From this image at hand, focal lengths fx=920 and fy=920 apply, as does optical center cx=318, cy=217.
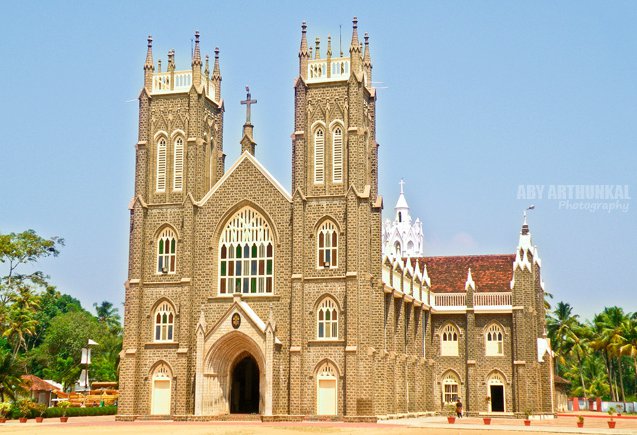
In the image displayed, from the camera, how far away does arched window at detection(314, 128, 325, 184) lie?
1850 inches

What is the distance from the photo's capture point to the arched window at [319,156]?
47.0 meters

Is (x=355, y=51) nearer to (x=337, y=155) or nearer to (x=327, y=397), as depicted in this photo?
(x=337, y=155)

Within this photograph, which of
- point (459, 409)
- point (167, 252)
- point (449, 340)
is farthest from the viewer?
point (449, 340)

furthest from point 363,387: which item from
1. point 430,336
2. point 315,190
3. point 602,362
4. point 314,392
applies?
point 602,362

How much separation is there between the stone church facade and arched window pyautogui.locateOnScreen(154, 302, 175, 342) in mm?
52

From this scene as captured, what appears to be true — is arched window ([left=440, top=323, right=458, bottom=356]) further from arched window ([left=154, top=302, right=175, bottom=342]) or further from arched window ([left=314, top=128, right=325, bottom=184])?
arched window ([left=154, top=302, right=175, bottom=342])

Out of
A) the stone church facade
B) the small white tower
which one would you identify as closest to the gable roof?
the stone church facade

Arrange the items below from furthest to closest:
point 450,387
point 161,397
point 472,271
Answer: point 472,271 < point 450,387 < point 161,397

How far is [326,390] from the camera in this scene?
44.9 m

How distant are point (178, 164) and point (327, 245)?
952 cm

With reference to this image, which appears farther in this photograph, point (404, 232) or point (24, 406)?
point (404, 232)

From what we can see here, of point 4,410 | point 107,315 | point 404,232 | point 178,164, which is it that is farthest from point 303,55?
point 107,315

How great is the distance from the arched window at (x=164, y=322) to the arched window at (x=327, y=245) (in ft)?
27.4

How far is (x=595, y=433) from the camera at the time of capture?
37.0m
